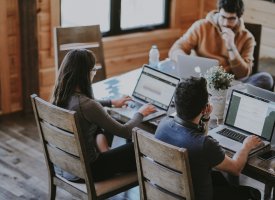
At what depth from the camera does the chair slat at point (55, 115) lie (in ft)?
9.20

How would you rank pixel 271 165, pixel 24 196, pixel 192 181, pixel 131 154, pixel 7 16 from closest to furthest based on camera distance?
1. pixel 192 181
2. pixel 271 165
3. pixel 131 154
4. pixel 24 196
5. pixel 7 16

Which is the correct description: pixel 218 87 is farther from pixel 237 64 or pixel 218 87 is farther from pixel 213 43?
pixel 213 43

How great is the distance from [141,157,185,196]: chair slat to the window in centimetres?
258

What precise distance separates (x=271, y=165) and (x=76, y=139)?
952 mm

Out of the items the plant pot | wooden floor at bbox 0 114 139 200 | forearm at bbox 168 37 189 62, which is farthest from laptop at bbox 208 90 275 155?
forearm at bbox 168 37 189 62

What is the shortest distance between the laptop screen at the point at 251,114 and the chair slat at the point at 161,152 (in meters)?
0.68

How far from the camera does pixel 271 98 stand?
3281mm

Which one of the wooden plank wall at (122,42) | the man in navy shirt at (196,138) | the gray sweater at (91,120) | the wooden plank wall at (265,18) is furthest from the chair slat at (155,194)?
the wooden plank wall at (265,18)

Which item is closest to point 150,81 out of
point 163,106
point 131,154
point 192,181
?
point 163,106

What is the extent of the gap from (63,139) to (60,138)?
0.08 ft

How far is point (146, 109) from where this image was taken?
3.22 m

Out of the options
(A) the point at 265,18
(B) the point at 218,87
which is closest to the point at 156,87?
(B) the point at 218,87

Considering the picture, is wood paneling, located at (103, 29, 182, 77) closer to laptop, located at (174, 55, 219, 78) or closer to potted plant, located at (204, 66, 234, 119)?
laptop, located at (174, 55, 219, 78)

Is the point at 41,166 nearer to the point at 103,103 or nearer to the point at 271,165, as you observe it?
the point at 103,103
